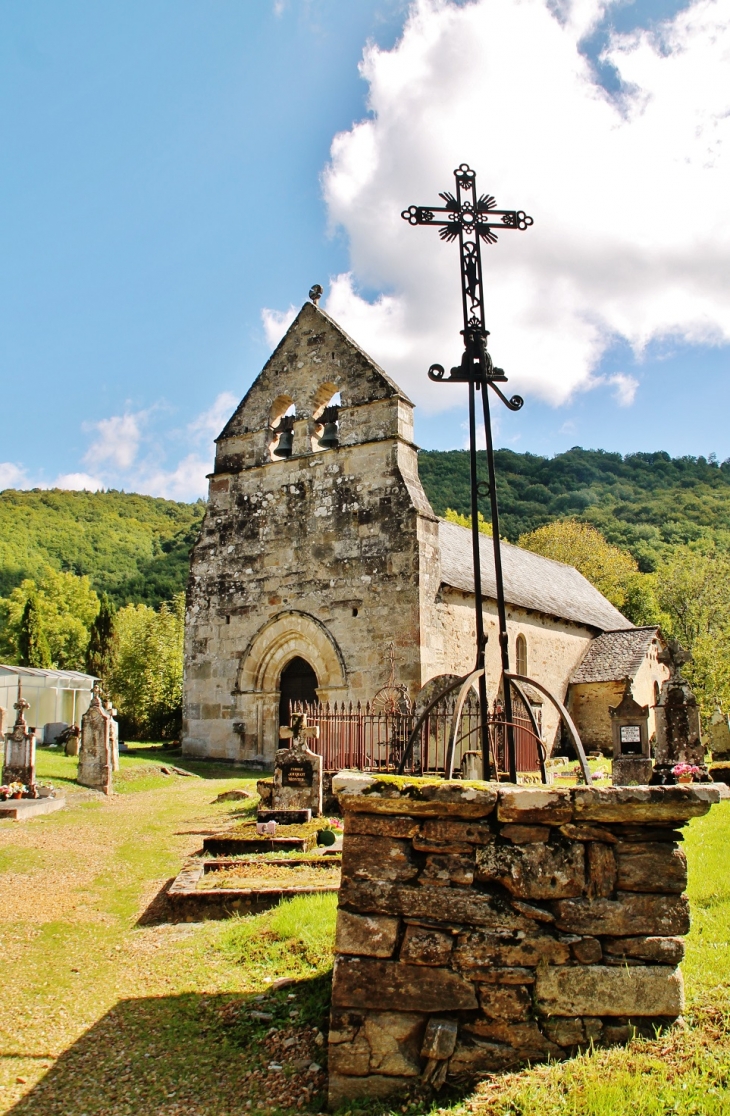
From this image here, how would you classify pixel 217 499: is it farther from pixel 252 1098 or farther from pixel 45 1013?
pixel 252 1098

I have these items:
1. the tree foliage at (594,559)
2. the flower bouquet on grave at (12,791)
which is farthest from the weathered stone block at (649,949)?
the tree foliage at (594,559)

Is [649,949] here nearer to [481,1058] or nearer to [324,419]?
[481,1058]

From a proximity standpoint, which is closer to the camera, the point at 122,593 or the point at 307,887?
the point at 307,887

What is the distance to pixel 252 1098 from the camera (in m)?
4.06

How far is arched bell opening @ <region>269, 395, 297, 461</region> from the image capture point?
20.6m

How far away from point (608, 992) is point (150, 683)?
30.7 meters

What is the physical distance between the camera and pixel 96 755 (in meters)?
16.1

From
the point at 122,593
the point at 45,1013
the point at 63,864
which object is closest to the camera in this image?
the point at 45,1013

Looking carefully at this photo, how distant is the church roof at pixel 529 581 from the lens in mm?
21141

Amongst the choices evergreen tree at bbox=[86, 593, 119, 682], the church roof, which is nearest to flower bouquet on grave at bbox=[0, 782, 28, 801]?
the church roof

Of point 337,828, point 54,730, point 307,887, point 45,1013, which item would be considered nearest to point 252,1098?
point 45,1013

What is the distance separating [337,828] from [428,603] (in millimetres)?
7030

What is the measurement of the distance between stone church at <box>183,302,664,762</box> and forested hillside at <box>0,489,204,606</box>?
54035 mm

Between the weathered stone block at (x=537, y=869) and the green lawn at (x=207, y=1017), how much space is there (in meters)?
0.76
